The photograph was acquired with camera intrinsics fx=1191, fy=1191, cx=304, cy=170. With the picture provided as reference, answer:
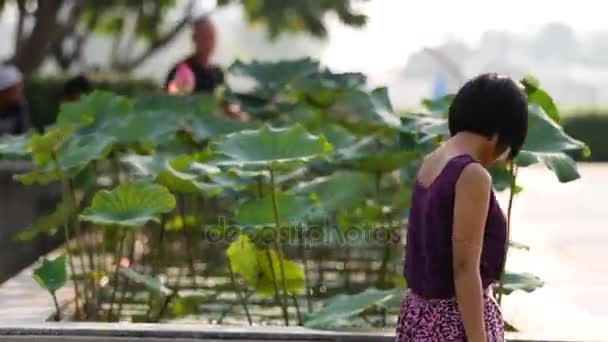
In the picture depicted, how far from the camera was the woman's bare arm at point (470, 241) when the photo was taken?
2352mm

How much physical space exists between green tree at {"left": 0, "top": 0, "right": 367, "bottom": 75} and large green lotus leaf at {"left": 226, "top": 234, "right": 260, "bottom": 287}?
8.91 m

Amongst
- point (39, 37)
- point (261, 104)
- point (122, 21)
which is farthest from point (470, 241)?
point (122, 21)

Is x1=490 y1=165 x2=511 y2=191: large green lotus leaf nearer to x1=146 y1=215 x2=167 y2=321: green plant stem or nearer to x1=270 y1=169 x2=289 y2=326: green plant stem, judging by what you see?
x1=270 y1=169 x2=289 y2=326: green plant stem

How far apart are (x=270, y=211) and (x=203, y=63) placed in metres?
3.15

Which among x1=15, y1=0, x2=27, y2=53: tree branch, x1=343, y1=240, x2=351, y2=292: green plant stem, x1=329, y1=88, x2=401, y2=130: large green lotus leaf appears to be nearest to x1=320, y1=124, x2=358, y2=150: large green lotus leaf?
x1=329, y1=88, x2=401, y2=130: large green lotus leaf

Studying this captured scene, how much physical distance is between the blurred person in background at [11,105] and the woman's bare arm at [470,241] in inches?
173

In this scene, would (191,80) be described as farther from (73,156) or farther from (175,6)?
(175,6)

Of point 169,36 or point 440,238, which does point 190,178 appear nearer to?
point 440,238

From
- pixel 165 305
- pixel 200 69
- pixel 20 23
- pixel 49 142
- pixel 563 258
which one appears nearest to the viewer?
pixel 49 142

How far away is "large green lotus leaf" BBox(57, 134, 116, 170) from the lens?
4.06m

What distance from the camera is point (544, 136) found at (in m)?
3.53

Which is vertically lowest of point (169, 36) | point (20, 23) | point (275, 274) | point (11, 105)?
point (169, 36)

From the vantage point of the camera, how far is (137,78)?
653 inches

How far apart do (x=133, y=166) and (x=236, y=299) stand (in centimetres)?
71
